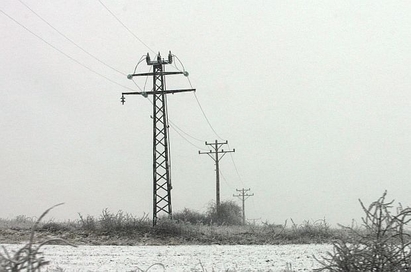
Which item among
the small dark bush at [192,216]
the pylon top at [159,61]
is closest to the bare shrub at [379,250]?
the pylon top at [159,61]

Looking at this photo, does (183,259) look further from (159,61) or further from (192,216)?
(192,216)

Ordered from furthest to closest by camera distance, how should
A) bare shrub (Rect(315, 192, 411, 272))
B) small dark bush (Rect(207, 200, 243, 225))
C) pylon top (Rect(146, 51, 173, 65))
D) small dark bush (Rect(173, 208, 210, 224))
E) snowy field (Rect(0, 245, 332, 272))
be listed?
small dark bush (Rect(207, 200, 243, 225)) < small dark bush (Rect(173, 208, 210, 224)) < pylon top (Rect(146, 51, 173, 65)) < snowy field (Rect(0, 245, 332, 272)) < bare shrub (Rect(315, 192, 411, 272))

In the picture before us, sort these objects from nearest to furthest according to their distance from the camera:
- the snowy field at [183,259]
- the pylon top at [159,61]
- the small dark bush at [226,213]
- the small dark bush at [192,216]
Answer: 1. the snowy field at [183,259]
2. the pylon top at [159,61]
3. the small dark bush at [192,216]
4. the small dark bush at [226,213]

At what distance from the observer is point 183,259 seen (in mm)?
10141

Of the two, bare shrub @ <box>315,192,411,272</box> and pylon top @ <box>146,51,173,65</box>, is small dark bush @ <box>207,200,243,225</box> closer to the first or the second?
pylon top @ <box>146,51,173,65</box>

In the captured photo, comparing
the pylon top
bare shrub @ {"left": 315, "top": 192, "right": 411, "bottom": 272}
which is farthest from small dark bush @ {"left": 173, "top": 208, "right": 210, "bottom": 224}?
bare shrub @ {"left": 315, "top": 192, "right": 411, "bottom": 272}

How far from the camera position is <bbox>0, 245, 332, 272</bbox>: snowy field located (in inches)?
339

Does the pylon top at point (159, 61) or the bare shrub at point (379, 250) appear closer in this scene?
the bare shrub at point (379, 250)

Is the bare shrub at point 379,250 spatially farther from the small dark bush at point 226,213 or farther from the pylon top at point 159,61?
the small dark bush at point 226,213

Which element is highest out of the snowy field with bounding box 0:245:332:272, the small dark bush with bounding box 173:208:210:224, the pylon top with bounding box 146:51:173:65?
the pylon top with bounding box 146:51:173:65

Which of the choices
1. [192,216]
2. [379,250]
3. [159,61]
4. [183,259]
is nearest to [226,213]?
[192,216]

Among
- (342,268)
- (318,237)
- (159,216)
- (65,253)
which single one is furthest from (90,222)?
(342,268)

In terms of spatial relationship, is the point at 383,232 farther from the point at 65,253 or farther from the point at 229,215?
the point at 229,215

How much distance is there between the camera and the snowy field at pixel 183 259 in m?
8.60
